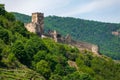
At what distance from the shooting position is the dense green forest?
104m

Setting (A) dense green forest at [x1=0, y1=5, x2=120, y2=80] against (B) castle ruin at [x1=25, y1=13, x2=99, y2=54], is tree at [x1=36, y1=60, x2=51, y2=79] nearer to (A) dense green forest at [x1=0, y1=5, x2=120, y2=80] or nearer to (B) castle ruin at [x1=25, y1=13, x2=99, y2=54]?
(A) dense green forest at [x1=0, y1=5, x2=120, y2=80]

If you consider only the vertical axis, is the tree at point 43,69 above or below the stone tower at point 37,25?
below

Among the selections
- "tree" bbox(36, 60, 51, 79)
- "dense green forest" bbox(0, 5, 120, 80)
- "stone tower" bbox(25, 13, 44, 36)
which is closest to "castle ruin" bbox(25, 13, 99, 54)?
"stone tower" bbox(25, 13, 44, 36)

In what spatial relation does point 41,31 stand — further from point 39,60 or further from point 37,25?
point 39,60

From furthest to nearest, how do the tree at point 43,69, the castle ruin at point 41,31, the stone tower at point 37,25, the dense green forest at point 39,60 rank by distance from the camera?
the castle ruin at point 41,31, the stone tower at point 37,25, the tree at point 43,69, the dense green forest at point 39,60

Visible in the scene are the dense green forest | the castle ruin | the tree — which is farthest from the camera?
the castle ruin

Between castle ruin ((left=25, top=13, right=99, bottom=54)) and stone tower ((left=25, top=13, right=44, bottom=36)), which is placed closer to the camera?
stone tower ((left=25, top=13, right=44, bottom=36))

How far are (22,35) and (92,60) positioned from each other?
82.1 feet

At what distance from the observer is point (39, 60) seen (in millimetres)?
118125

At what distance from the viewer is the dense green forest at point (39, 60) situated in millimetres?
104438

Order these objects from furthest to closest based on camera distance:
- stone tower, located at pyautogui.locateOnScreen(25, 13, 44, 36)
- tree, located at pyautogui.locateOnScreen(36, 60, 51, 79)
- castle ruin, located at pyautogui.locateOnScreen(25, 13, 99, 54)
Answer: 1. castle ruin, located at pyautogui.locateOnScreen(25, 13, 99, 54)
2. stone tower, located at pyautogui.locateOnScreen(25, 13, 44, 36)
3. tree, located at pyautogui.locateOnScreen(36, 60, 51, 79)

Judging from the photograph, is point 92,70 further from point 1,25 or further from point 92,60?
point 1,25

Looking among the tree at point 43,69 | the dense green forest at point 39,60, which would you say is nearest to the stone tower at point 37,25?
the dense green forest at point 39,60

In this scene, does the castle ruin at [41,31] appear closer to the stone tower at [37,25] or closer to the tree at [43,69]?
the stone tower at [37,25]
